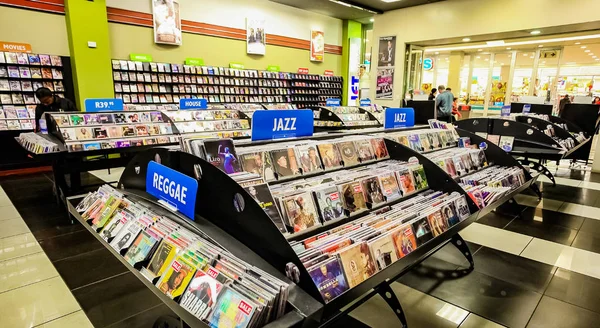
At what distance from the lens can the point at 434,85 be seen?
15.8 metres

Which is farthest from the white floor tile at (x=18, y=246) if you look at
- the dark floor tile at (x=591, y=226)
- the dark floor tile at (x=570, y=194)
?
the dark floor tile at (x=570, y=194)

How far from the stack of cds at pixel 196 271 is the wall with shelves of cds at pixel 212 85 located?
7671mm

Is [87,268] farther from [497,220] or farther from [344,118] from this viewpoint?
[344,118]

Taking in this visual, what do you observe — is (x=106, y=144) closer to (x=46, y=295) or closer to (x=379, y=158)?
(x=46, y=295)

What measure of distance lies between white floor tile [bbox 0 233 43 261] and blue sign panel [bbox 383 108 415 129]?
3.43 meters

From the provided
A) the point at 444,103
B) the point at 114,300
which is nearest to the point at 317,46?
the point at 444,103

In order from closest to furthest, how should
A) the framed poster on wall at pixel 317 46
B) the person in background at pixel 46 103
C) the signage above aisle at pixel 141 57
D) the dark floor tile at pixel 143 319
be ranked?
1. the dark floor tile at pixel 143 319
2. the person in background at pixel 46 103
3. the signage above aisle at pixel 141 57
4. the framed poster on wall at pixel 317 46

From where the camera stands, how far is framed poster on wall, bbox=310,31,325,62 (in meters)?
12.2

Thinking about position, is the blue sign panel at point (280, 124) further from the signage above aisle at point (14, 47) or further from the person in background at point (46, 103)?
the signage above aisle at point (14, 47)

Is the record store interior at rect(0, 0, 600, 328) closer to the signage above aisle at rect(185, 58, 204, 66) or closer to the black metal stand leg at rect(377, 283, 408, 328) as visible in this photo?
the black metal stand leg at rect(377, 283, 408, 328)

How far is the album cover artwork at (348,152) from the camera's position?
78.1 inches

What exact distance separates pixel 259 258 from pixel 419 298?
5.49 feet

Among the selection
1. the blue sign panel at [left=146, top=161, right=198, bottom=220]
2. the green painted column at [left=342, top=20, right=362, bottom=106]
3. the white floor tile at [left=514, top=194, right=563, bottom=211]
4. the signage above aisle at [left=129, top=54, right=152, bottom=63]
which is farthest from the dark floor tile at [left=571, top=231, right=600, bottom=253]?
the green painted column at [left=342, top=20, right=362, bottom=106]

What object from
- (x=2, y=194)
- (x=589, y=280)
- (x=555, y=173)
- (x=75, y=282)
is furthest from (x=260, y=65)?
(x=589, y=280)
